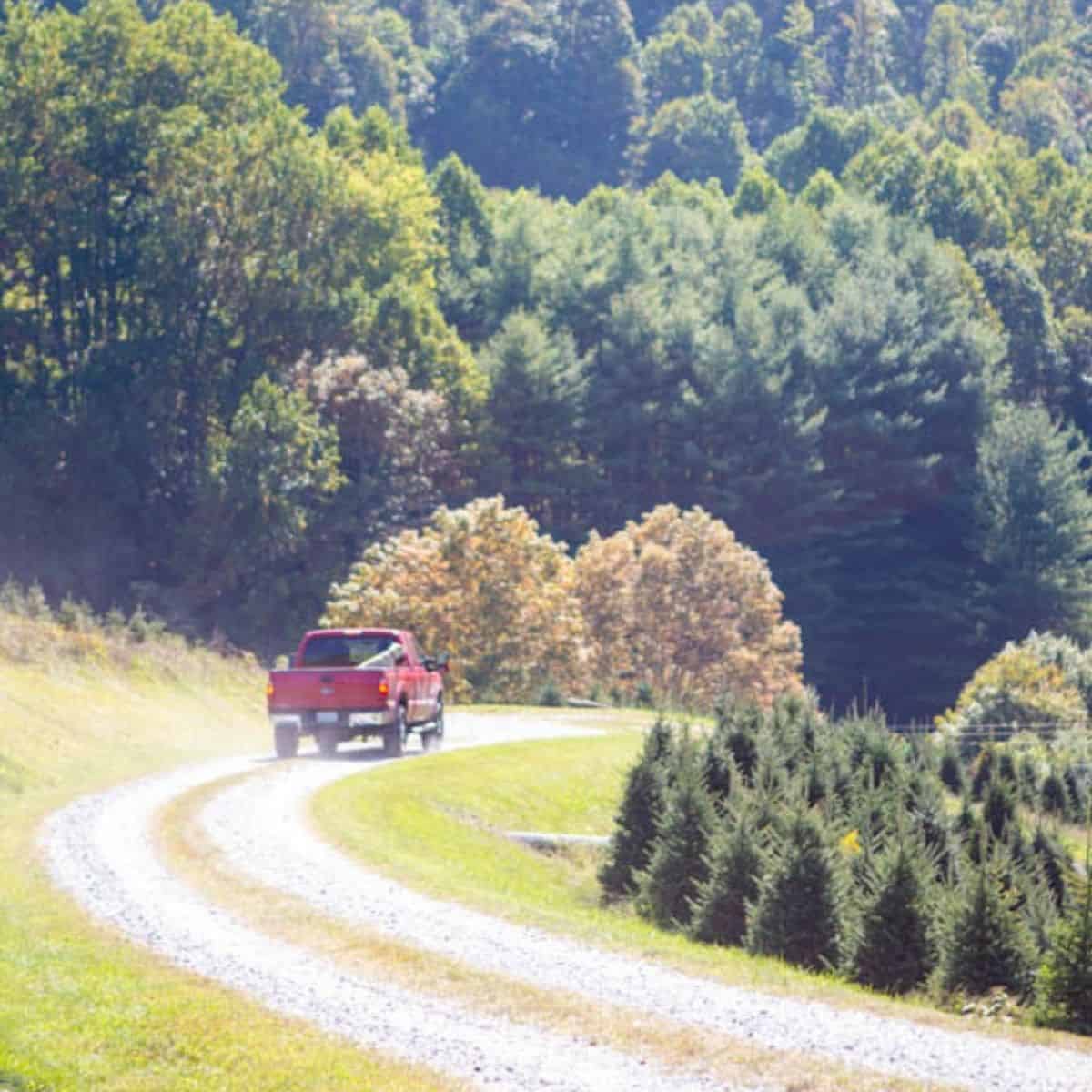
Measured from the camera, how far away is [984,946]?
2172 cm

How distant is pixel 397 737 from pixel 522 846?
654 centimetres

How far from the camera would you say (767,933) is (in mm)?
23906

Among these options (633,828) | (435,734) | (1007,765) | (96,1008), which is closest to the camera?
(96,1008)

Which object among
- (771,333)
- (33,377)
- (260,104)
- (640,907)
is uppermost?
(260,104)

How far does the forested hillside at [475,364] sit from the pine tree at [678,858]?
51.9 metres

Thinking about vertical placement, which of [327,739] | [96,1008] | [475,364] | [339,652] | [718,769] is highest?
[475,364]

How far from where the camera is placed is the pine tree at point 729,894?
25.6 m

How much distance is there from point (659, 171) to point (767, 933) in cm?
17392

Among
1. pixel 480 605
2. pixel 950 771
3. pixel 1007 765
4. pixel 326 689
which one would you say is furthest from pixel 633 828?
pixel 480 605

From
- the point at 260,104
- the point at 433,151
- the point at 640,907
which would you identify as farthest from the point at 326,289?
the point at 433,151

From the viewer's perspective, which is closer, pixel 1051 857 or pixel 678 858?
pixel 678 858

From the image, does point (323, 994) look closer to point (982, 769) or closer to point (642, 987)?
point (642, 987)

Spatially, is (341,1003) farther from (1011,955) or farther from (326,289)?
(326,289)

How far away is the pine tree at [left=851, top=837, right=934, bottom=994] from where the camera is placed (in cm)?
2256
